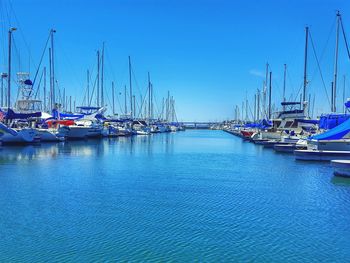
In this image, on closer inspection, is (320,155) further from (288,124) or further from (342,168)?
(288,124)

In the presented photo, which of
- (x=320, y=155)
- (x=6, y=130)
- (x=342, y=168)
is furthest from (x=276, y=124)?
(x=6, y=130)

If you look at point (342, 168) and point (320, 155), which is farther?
point (320, 155)

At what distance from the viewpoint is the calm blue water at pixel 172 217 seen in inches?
505

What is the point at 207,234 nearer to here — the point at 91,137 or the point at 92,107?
the point at 91,137

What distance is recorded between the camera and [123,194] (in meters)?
22.2

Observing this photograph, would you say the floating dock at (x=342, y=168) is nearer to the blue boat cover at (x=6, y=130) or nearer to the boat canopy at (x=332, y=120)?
the boat canopy at (x=332, y=120)

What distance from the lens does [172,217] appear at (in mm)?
17094

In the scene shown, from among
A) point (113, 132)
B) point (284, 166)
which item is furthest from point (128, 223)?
point (113, 132)

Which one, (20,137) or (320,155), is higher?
(20,137)

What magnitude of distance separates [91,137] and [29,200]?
201 ft

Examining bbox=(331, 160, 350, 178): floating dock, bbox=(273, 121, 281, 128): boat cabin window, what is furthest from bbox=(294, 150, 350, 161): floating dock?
bbox=(273, 121, 281, 128): boat cabin window

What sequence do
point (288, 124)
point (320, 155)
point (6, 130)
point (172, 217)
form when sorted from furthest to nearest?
1. point (288, 124)
2. point (6, 130)
3. point (320, 155)
4. point (172, 217)

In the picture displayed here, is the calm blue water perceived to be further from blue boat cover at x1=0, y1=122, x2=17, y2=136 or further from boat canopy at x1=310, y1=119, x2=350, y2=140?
blue boat cover at x1=0, y1=122, x2=17, y2=136

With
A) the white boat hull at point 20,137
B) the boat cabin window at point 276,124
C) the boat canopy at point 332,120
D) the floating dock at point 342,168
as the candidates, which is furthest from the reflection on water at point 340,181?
the boat cabin window at point 276,124
